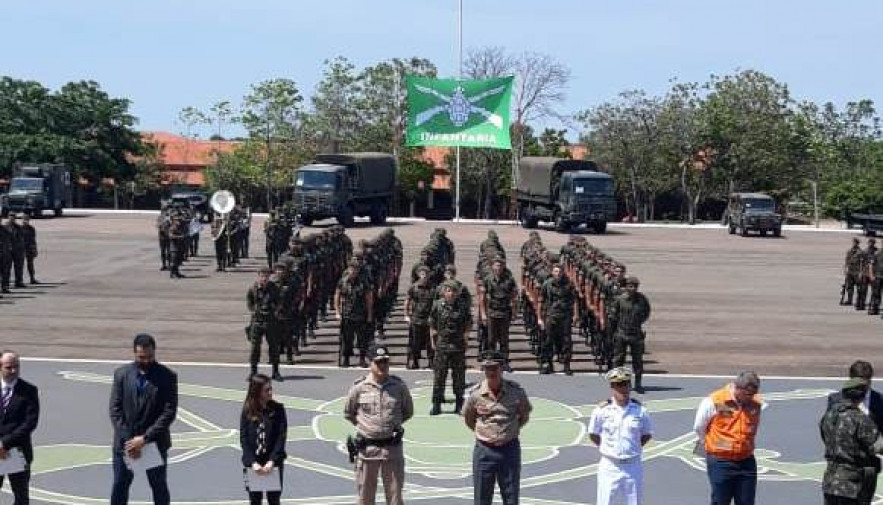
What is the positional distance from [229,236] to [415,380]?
1660cm

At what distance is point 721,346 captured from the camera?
2192 centimetres

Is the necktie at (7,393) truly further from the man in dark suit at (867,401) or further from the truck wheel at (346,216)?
the truck wheel at (346,216)

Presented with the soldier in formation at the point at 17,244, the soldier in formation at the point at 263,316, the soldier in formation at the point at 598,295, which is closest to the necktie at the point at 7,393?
the soldier in formation at the point at 263,316

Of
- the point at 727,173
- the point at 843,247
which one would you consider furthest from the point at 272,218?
the point at 727,173

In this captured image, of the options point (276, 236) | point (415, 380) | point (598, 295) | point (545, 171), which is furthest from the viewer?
point (545, 171)

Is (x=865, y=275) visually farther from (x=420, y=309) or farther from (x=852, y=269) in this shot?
(x=420, y=309)

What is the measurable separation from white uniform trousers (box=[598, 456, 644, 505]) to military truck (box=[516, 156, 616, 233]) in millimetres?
40362

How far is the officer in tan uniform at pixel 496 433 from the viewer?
959 cm

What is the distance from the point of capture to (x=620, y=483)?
9180 mm

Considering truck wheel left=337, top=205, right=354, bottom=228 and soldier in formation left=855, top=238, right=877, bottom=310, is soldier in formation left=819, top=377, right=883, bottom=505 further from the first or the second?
truck wheel left=337, top=205, right=354, bottom=228

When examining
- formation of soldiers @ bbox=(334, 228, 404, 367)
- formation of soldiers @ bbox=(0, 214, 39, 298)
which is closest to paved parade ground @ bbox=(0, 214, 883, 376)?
formation of soldiers @ bbox=(0, 214, 39, 298)

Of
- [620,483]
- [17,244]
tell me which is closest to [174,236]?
[17,244]

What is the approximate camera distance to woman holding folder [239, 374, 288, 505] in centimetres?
923

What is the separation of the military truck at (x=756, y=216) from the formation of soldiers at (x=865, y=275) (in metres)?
24.2
